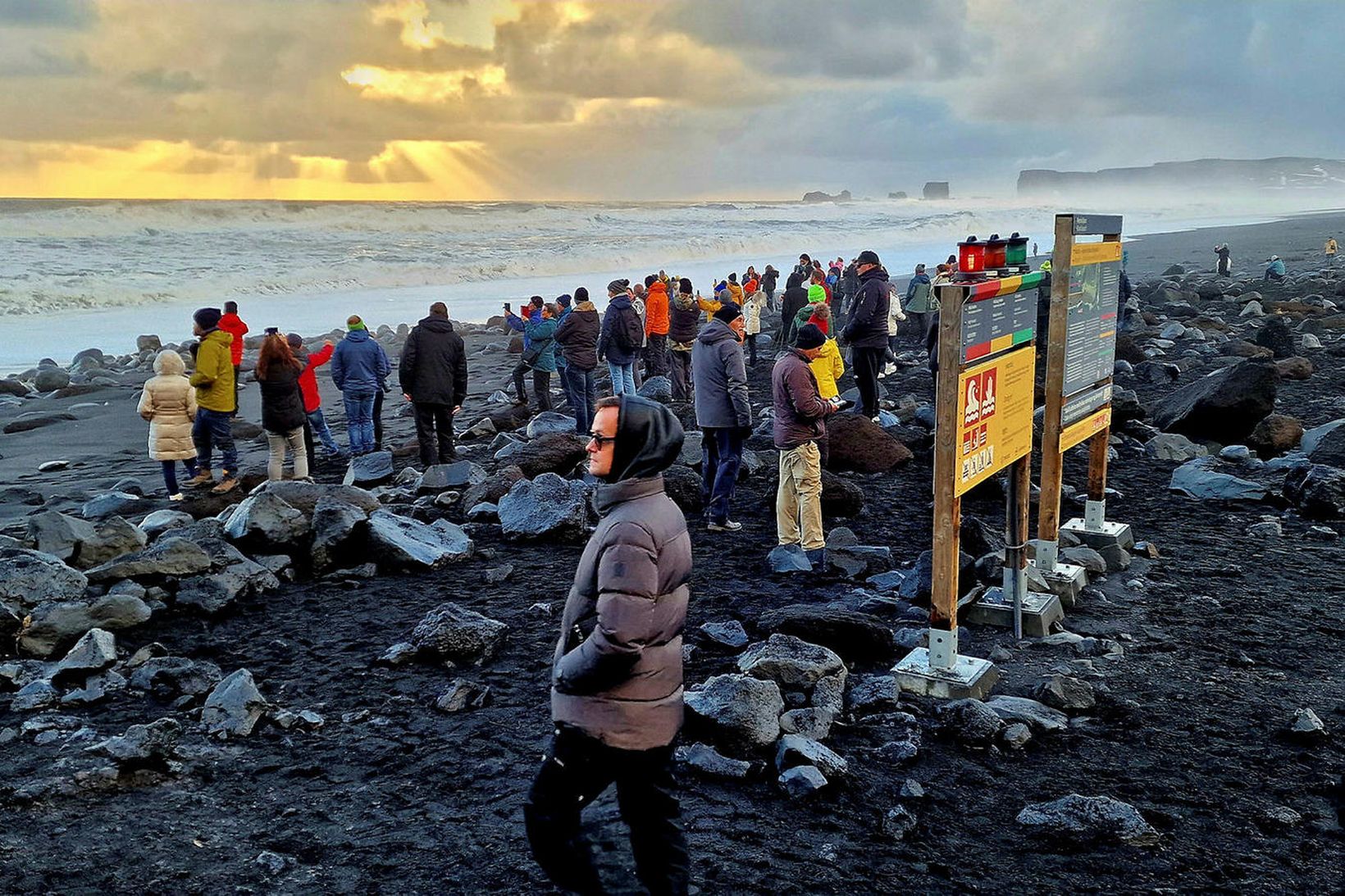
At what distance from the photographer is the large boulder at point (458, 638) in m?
6.36

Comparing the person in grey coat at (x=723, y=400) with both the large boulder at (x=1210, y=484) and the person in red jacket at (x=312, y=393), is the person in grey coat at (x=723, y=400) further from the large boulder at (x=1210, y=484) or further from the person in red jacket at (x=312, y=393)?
the person in red jacket at (x=312, y=393)

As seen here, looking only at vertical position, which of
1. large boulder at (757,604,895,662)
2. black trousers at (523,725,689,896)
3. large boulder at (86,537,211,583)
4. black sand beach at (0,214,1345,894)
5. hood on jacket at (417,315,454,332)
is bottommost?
black sand beach at (0,214,1345,894)

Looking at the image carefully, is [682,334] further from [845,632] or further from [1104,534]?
[845,632]

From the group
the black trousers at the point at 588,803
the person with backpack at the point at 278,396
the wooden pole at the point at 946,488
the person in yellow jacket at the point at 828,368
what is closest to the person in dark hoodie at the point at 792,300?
the person in yellow jacket at the point at 828,368

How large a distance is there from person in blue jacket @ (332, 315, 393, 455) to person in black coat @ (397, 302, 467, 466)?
852mm

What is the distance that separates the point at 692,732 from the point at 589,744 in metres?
1.90

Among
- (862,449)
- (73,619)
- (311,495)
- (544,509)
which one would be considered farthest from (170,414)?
(862,449)

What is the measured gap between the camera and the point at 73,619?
21.6 feet

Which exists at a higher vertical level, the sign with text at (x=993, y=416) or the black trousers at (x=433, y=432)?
the sign with text at (x=993, y=416)

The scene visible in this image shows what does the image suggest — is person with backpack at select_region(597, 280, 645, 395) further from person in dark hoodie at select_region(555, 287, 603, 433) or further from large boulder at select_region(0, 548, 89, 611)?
large boulder at select_region(0, 548, 89, 611)

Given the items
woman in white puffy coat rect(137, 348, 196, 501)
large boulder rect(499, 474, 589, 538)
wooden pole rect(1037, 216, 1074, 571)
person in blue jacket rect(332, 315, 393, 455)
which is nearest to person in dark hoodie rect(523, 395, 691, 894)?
wooden pole rect(1037, 216, 1074, 571)

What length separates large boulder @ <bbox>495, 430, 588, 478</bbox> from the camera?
11.3m

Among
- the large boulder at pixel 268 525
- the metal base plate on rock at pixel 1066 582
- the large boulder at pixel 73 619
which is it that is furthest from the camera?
the large boulder at pixel 268 525

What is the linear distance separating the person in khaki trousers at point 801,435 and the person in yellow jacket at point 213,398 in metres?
6.08
